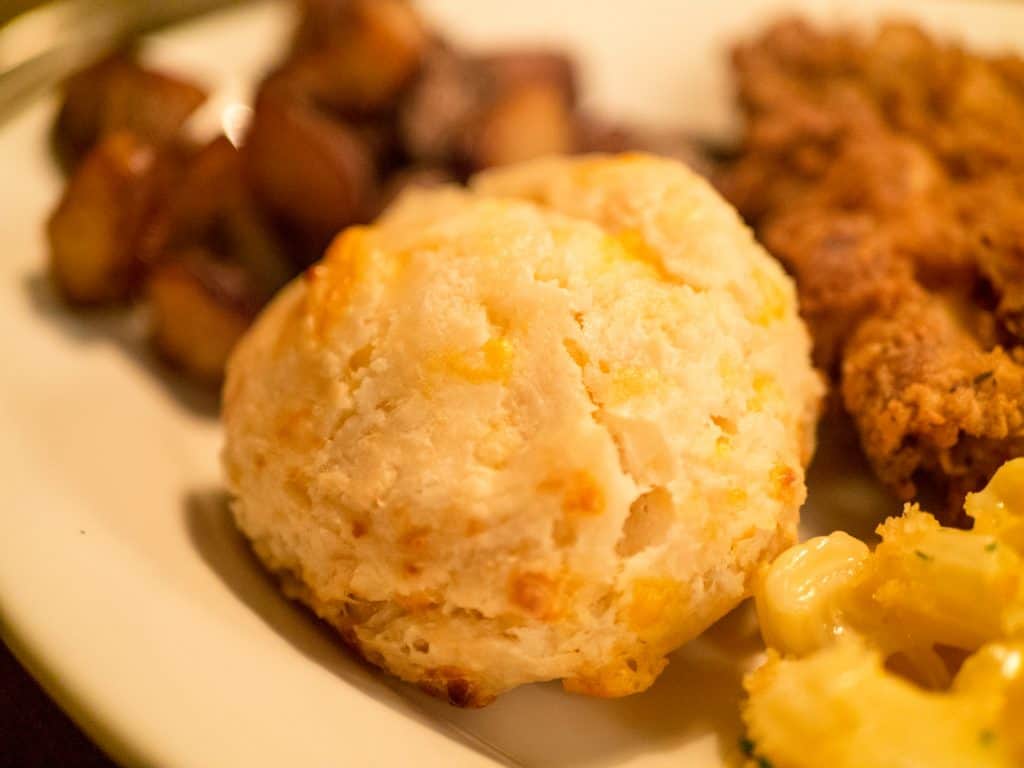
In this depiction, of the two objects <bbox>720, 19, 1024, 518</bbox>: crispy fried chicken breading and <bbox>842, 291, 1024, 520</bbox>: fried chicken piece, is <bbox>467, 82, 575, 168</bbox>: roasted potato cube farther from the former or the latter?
<bbox>842, 291, 1024, 520</bbox>: fried chicken piece

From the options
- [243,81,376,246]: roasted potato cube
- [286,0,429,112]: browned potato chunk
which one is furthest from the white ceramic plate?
[286,0,429,112]: browned potato chunk

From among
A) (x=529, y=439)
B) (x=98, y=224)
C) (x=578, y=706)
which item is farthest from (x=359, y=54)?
(x=578, y=706)

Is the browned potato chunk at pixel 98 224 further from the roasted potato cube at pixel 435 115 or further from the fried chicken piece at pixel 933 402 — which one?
the fried chicken piece at pixel 933 402

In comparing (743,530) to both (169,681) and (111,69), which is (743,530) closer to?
(169,681)

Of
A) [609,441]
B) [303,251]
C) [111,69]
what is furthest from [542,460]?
[111,69]

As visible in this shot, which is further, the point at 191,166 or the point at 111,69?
the point at 111,69

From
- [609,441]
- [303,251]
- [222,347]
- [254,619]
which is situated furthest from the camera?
[303,251]

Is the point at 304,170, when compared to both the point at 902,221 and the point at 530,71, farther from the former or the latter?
the point at 902,221
